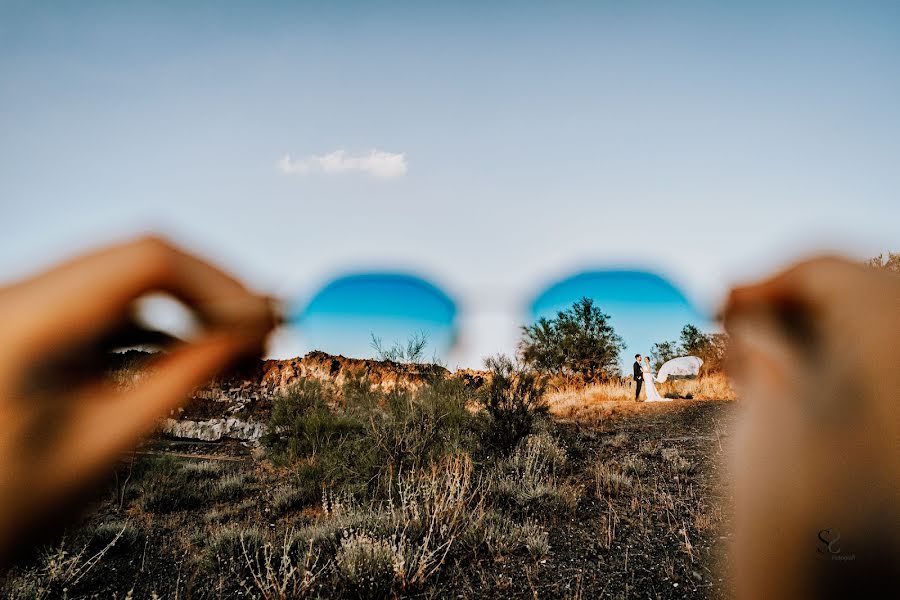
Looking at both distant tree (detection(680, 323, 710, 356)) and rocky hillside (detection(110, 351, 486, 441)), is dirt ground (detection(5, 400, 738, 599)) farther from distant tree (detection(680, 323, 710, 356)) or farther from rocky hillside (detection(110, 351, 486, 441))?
distant tree (detection(680, 323, 710, 356))

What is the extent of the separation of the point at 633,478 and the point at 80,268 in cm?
714

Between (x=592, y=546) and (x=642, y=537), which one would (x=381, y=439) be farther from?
(x=642, y=537)

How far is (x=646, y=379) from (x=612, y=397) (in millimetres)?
1999

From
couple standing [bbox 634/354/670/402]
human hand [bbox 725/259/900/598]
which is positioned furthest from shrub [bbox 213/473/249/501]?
couple standing [bbox 634/354/670/402]

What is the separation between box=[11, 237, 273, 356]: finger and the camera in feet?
4.53

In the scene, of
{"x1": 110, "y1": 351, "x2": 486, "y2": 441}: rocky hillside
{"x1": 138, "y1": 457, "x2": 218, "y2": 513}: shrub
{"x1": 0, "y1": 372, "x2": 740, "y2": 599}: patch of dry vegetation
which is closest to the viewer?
{"x1": 0, "y1": 372, "x2": 740, "y2": 599}: patch of dry vegetation

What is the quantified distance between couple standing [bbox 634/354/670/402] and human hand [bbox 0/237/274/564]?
1626 centimetres

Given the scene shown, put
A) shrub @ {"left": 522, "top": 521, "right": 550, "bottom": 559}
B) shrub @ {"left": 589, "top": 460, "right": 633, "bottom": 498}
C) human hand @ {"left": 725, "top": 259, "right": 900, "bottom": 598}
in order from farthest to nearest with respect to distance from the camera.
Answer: shrub @ {"left": 589, "top": 460, "right": 633, "bottom": 498} < shrub @ {"left": 522, "top": 521, "right": 550, "bottom": 559} < human hand @ {"left": 725, "top": 259, "right": 900, "bottom": 598}

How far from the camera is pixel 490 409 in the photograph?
30.5 ft

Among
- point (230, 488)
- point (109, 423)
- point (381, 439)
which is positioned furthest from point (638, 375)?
point (109, 423)

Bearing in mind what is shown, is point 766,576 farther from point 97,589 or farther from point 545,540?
point 97,589

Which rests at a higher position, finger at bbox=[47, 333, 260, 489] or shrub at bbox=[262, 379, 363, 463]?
finger at bbox=[47, 333, 260, 489]

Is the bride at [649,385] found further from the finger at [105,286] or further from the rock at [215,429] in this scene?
the finger at [105,286]

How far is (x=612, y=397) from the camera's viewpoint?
57.2 ft
